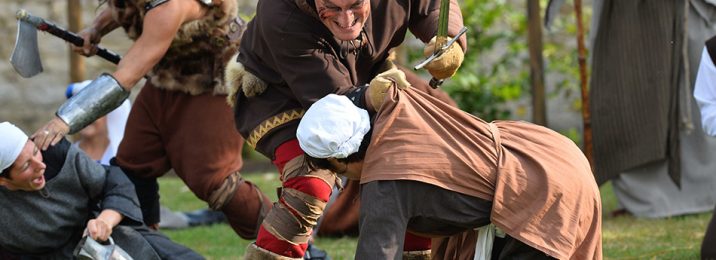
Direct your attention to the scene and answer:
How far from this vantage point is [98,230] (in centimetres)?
462

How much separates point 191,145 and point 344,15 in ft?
4.91

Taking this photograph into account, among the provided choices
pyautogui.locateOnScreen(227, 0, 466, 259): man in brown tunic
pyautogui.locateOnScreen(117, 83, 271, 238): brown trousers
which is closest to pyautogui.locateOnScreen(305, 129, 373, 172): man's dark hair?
pyautogui.locateOnScreen(227, 0, 466, 259): man in brown tunic

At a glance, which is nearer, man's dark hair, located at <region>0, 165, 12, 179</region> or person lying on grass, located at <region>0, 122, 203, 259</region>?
man's dark hair, located at <region>0, 165, 12, 179</region>

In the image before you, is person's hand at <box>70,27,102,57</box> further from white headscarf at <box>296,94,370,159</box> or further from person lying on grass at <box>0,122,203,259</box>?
white headscarf at <box>296,94,370,159</box>

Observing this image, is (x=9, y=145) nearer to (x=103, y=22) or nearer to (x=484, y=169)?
(x=103, y=22)

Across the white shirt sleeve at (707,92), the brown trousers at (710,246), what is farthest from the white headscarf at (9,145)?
the white shirt sleeve at (707,92)

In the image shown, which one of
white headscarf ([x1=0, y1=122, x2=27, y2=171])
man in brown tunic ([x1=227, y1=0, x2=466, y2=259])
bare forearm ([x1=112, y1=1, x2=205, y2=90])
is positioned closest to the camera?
man in brown tunic ([x1=227, y1=0, x2=466, y2=259])

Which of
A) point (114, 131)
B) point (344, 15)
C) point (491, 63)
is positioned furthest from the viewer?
point (491, 63)

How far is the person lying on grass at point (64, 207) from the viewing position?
15.4ft

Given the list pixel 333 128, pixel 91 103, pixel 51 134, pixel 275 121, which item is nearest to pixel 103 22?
pixel 91 103

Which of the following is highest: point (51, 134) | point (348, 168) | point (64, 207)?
point (348, 168)

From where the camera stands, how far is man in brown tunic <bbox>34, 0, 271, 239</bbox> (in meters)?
5.14

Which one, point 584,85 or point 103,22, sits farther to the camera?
point 584,85

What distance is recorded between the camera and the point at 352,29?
3.93 meters
